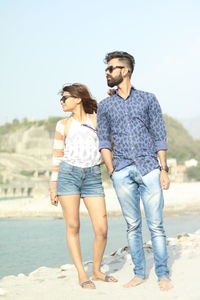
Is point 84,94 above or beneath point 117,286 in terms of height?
above

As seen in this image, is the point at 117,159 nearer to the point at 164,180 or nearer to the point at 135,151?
the point at 135,151

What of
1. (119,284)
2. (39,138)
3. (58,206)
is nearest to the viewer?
(119,284)

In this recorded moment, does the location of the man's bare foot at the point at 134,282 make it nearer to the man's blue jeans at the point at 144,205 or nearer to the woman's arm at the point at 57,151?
the man's blue jeans at the point at 144,205

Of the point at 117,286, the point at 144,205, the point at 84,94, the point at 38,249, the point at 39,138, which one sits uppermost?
→ the point at 84,94

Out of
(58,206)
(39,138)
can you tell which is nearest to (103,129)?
(58,206)

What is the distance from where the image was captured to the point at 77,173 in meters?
5.64

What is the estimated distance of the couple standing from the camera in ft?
17.7

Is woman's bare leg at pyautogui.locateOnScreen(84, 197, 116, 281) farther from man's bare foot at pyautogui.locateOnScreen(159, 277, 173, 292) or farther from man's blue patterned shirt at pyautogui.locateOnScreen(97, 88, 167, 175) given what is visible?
man's bare foot at pyautogui.locateOnScreen(159, 277, 173, 292)

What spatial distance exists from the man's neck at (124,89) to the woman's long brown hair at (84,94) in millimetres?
420

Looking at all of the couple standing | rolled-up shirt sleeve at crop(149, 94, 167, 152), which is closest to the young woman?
the couple standing

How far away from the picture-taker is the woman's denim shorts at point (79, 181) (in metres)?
5.64

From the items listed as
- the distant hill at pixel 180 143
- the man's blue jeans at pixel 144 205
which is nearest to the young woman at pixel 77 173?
the man's blue jeans at pixel 144 205

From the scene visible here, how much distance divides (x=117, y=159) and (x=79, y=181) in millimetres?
436

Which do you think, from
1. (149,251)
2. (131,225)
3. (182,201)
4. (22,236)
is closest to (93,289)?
(131,225)
